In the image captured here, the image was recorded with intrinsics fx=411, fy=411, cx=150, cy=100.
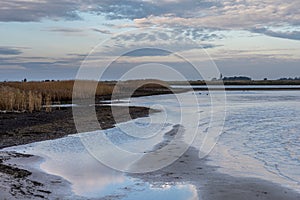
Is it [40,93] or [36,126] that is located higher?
[40,93]

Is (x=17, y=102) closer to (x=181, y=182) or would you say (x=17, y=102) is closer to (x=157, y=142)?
(x=157, y=142)

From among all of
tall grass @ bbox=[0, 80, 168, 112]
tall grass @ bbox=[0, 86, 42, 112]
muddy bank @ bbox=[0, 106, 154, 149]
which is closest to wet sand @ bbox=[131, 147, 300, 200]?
muddy bank @ bbox=[0, 106, 154, 149]

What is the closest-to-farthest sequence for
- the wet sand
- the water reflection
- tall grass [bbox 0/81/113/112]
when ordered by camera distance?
the wet sand < the water reflection < tall grass [bbox 0/81/113/112]

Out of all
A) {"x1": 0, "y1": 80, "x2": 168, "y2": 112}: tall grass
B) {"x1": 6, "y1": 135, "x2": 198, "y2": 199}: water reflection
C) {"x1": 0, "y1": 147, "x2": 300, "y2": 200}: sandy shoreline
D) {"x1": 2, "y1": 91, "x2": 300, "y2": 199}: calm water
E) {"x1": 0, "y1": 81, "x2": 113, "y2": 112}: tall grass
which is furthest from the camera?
{"x1": 0, "y1": 80, "x2": 168, "y2": 112}: tall grass

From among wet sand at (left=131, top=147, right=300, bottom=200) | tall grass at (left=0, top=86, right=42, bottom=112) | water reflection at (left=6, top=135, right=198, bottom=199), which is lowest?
water reflection at (left=6, top=135, right=198, bottom=199)

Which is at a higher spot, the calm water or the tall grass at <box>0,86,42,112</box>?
the tall grass at <box>0,86,42,112</box>

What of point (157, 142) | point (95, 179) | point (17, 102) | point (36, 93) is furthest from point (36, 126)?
point (36, 93)

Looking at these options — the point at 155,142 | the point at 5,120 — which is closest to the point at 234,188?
the point at 155,142

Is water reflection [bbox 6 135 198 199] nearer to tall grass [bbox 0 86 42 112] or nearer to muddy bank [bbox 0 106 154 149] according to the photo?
muddy bank [bbox 0 106 154 149]

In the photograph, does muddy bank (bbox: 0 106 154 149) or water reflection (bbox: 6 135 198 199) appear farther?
muddy bank (bbox: 0 106 154 149)

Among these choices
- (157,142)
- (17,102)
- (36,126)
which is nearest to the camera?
(157,142)

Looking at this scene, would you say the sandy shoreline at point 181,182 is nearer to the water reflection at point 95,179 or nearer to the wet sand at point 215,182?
the wet sand at point 215,182

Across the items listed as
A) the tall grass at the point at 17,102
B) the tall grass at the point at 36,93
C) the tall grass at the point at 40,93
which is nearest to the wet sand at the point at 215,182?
the tall grass at the point at 17,102

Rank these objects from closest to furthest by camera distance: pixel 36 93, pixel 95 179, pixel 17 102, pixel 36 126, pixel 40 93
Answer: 1. pixel 95 179
2. pixel 36 126
3. pixel 17 102
4. pixel 36 93
5. pixel 40 93
